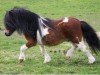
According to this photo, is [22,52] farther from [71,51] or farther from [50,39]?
[71,51]

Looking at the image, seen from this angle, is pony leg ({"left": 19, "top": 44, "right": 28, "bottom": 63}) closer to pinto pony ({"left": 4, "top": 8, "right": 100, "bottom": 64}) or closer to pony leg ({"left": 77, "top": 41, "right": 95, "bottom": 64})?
pinto pony ({"left": 4, "top": 8, "right": 100, "bottom": 64})

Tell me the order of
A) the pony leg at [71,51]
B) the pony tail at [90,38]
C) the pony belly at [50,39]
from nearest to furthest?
the pony belly at [50,39], the pony tail at [90,38], the pony leg at [71,51]

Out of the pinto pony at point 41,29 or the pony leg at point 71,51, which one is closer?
the pinto pony at point 41,29

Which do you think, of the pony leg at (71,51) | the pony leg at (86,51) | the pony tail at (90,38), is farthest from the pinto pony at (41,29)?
the pony leg at (71,51)

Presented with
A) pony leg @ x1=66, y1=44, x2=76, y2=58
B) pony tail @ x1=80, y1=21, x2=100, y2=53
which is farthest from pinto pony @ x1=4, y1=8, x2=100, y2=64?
pony leg @ x1=66, y1=44, x2=76, y2=58

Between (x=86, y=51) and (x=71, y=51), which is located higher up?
(x=86, y=51)

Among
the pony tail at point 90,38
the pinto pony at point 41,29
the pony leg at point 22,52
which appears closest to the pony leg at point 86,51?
the pinto pony at point 41,29

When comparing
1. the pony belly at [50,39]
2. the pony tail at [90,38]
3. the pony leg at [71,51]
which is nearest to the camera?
the pony belly at [50,39]

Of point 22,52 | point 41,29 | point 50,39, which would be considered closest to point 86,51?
point 50,39

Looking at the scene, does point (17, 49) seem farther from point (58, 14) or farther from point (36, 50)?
point (58, 14)

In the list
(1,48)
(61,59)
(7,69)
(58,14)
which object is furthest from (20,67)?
(58,14)

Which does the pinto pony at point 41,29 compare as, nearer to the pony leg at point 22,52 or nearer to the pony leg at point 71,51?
the pony leg at point 22,52

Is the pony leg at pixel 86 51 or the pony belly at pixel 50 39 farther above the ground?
the pony belly at pixel 50 39

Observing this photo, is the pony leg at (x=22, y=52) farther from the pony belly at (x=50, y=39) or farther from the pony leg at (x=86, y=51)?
the pony leg at (x=86, y=51)
